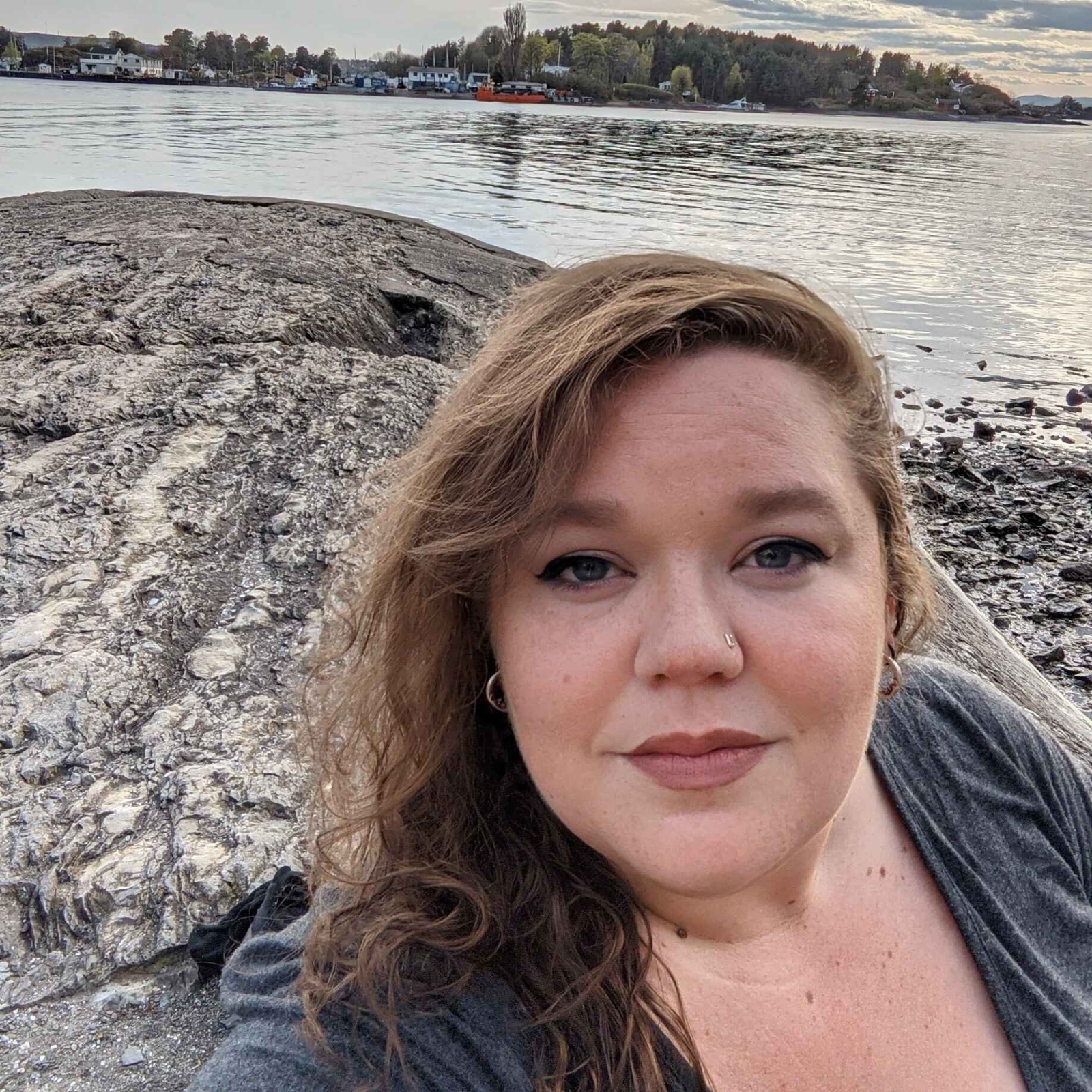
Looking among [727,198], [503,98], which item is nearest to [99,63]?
[503,98]

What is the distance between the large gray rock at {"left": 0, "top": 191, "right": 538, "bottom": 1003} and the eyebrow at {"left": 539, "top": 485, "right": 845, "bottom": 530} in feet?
3.57

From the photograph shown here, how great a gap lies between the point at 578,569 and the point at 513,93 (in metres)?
112

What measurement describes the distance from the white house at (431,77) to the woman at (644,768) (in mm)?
128277

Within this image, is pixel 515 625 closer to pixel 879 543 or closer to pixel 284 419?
pixel 879 543

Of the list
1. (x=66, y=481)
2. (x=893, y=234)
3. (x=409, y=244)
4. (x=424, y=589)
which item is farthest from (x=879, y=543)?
(x=893, y=234)

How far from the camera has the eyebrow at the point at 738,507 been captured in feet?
4.35

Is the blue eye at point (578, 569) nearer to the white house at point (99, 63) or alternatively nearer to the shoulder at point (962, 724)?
the shoulder at point (962, 724)

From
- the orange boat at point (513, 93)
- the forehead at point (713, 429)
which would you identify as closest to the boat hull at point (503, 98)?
the orange boat at point (513, 93)

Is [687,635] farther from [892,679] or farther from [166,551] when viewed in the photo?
[166,551]

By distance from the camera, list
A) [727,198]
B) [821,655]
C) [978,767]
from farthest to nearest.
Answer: [727,198]
[978,767]
[821,655]

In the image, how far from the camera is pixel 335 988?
1.17m

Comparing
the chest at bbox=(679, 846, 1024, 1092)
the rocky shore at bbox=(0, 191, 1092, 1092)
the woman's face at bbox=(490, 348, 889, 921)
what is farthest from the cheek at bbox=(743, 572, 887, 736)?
the rocky shore at bbox=(0, 191, 1092, 1092)

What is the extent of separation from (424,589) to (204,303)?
3595mm

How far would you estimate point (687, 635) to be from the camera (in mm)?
1228
